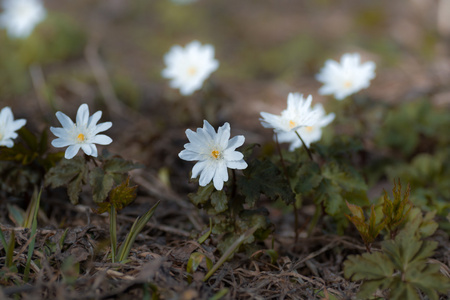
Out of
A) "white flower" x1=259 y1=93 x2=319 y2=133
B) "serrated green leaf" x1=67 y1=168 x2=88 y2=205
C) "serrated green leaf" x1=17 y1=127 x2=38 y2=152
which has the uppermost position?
"white flower" x1=259 y1=93 x2=319 y2=133

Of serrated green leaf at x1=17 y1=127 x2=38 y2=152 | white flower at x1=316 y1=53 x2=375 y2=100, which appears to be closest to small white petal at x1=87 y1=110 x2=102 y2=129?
serrated green leaf at x1=17 y1=127 x2=38 y2=152

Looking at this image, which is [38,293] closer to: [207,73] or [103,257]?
[103,257]

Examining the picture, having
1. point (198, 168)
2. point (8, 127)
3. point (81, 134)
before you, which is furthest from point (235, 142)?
point (8, 127)

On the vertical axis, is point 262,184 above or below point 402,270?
above

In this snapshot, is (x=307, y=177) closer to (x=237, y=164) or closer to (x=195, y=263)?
(x=237, y=164)

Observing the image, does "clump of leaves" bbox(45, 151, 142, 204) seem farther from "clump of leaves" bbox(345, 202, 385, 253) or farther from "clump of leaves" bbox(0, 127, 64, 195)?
"clump of leaves" bbox(345, 202, 385, 253)

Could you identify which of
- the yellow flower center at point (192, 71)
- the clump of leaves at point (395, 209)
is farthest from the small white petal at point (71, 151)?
the yellow flower center at point (192, 71)
